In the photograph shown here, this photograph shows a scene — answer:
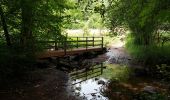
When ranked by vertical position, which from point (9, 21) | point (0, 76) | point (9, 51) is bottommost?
point (0, 76)

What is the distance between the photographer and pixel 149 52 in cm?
1662

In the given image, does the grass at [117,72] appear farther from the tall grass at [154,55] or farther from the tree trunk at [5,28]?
the tree trunk at [5,28]

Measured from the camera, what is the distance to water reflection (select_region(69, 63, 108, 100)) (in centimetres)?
1047

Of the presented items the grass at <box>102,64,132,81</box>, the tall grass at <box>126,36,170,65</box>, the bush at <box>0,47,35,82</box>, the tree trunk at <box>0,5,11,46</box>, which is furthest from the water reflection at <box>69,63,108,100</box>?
the tree trunk at <box>0,5,11,46</box>

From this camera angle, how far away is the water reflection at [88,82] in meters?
10.5

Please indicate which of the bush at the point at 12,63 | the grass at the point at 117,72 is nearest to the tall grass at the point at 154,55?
the grass at the point at 117,72

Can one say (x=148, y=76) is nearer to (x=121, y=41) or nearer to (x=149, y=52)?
(x=149, y=52)

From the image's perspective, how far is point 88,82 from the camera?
12812mm

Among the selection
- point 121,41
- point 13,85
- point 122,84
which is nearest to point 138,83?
point 122,84

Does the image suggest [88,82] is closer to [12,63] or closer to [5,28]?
[12,63]

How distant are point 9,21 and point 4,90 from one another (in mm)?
2869

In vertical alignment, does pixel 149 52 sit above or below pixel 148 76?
above

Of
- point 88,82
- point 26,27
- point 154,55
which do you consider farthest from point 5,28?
point 154,55

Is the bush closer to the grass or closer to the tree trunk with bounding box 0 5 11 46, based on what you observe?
the tree trunk with bounding box 0 5 11 46
